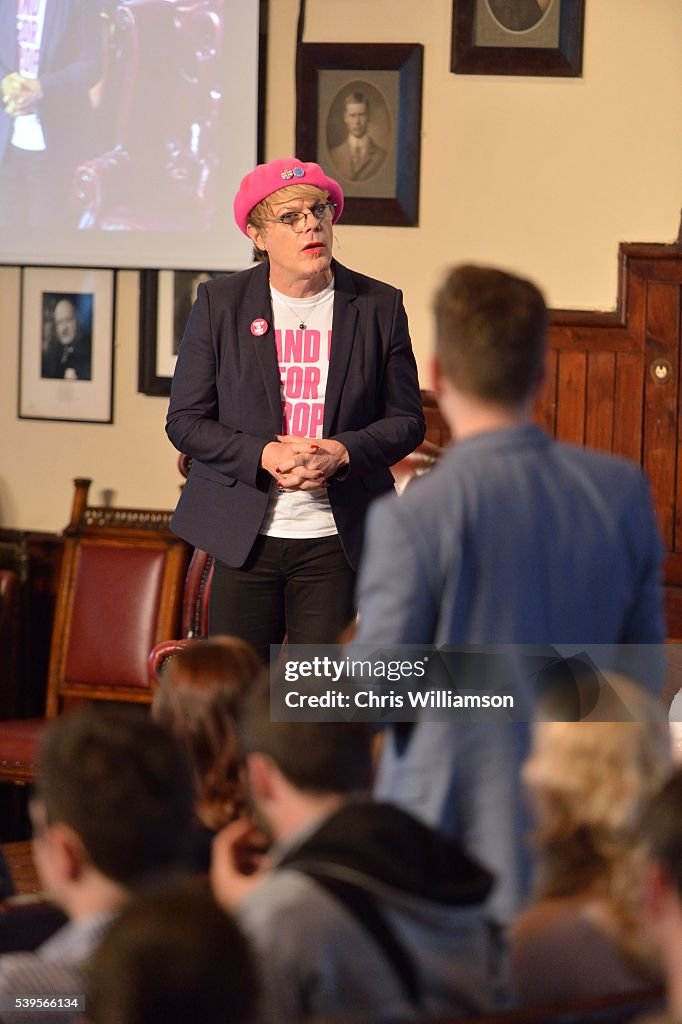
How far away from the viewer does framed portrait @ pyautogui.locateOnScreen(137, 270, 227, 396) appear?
5.04 meters

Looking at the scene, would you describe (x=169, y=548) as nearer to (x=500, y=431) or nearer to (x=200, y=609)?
(x=200, y=609)

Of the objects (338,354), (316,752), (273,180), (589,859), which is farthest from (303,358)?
(589,859)

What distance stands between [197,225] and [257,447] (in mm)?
2384

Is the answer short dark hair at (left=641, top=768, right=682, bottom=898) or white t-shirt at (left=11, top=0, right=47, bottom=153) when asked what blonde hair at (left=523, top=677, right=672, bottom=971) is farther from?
white t-shirt at (left=11, top=0, right=47, bottom=153)

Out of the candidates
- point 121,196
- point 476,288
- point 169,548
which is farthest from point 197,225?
point 476,288

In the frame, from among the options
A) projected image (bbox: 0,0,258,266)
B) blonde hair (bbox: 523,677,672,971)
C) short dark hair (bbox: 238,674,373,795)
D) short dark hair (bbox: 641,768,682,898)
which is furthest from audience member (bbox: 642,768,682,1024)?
projected image (bbox: 0,0,258,266)

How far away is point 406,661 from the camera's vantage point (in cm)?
162

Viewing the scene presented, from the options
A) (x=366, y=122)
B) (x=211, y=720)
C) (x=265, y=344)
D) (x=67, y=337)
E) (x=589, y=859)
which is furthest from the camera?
(x=67, y=337)

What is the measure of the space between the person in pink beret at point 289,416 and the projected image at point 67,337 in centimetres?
237

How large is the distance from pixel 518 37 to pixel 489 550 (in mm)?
3496

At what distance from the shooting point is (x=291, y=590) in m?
A: 2.75

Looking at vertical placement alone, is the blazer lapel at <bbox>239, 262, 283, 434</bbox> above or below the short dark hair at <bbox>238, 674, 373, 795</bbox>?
above

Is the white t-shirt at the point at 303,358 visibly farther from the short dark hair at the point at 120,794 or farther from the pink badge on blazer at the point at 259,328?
the short dark hair at the point at 120,794

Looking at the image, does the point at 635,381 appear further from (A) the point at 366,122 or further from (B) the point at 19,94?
(B) the point at 19,94
